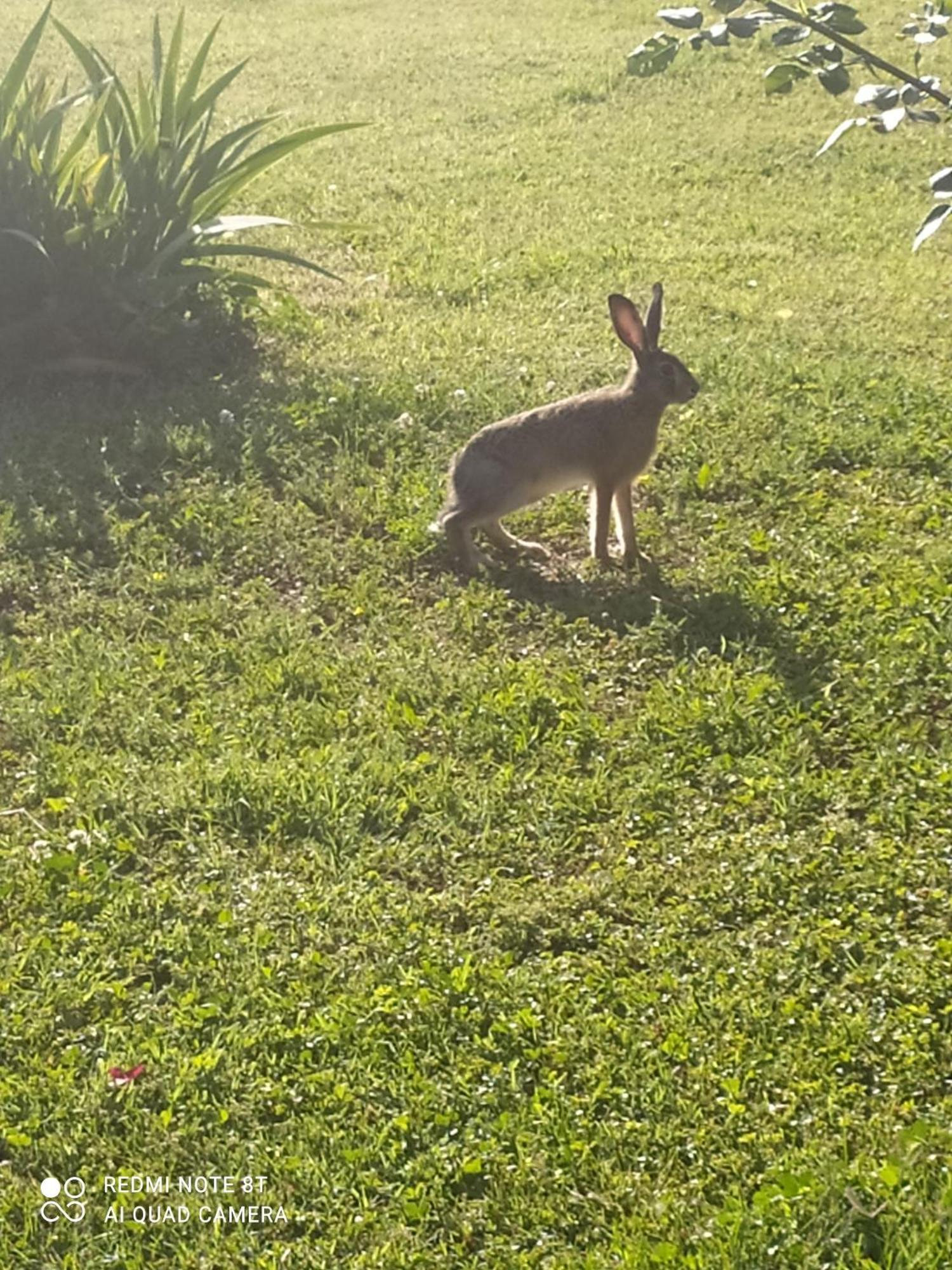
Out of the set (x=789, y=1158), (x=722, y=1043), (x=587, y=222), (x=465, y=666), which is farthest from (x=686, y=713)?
(x=587, y=222)

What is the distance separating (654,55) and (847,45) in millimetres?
360

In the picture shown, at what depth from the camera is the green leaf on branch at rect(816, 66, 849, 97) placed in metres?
2.79

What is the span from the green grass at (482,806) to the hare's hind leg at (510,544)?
164 millimetres

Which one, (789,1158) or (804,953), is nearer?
(789,1158)

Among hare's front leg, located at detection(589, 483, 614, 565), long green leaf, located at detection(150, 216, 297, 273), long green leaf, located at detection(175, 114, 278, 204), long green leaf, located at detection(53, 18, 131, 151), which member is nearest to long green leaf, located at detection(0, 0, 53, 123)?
long green leaf, located at detection(53, 18, 131, 151)

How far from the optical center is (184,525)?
6.19 m

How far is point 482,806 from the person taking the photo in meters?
4.50

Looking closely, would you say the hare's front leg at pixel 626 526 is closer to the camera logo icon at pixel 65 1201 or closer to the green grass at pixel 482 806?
the green grass at pixel 482 806

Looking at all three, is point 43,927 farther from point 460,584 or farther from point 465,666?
point 460,584

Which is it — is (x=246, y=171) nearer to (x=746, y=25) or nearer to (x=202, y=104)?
(x=202, y=104)

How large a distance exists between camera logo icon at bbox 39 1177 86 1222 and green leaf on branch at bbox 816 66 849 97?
267 centimetres

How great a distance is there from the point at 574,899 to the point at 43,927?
140 cm

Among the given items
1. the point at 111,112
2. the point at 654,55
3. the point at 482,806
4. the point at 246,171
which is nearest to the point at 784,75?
the point at 654,55

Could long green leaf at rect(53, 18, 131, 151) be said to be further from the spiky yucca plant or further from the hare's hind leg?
the hare's hind leg
